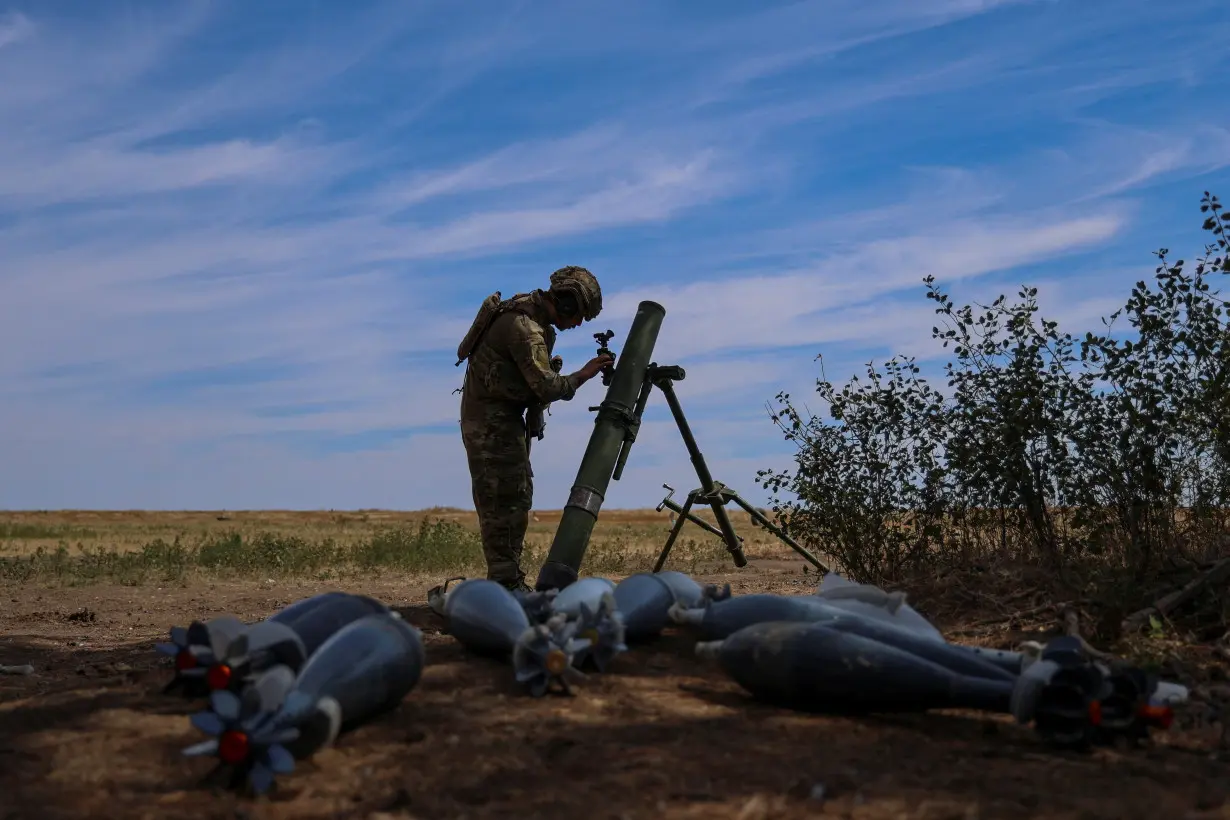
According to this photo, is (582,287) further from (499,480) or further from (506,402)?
(499,480)

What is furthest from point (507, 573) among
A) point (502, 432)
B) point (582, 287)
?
point (582, 287)

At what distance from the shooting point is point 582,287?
292 inches

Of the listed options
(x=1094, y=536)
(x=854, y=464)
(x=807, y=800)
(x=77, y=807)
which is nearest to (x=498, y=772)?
(x=807, y=800)

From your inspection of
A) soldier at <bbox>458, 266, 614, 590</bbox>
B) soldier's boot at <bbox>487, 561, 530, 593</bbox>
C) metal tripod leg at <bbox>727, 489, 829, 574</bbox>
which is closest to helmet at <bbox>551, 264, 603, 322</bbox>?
soldier at <bbox>458, 266, 614, 590</bbox>

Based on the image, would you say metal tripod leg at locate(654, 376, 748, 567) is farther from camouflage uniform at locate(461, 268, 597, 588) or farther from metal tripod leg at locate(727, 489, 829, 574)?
camouflage uniform at locate(461, 268, 597, 588)

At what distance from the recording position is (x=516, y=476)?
744 cm

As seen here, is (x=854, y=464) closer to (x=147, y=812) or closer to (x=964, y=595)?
(x=964, y=595)

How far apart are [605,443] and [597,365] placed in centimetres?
51

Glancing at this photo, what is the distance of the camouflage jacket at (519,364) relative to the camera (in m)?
7.12

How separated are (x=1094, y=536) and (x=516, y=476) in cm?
356

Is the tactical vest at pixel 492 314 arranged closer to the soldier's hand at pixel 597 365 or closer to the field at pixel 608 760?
the soldier's hand at pixel 597 365

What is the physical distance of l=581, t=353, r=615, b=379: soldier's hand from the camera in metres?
7.38

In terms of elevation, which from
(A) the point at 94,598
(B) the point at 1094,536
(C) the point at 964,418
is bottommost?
(A) the point at 94,598

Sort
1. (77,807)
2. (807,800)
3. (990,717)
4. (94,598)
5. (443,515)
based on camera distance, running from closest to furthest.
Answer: (807,800) < (77,807) < (990,717) < (94,598) < (443,515)
